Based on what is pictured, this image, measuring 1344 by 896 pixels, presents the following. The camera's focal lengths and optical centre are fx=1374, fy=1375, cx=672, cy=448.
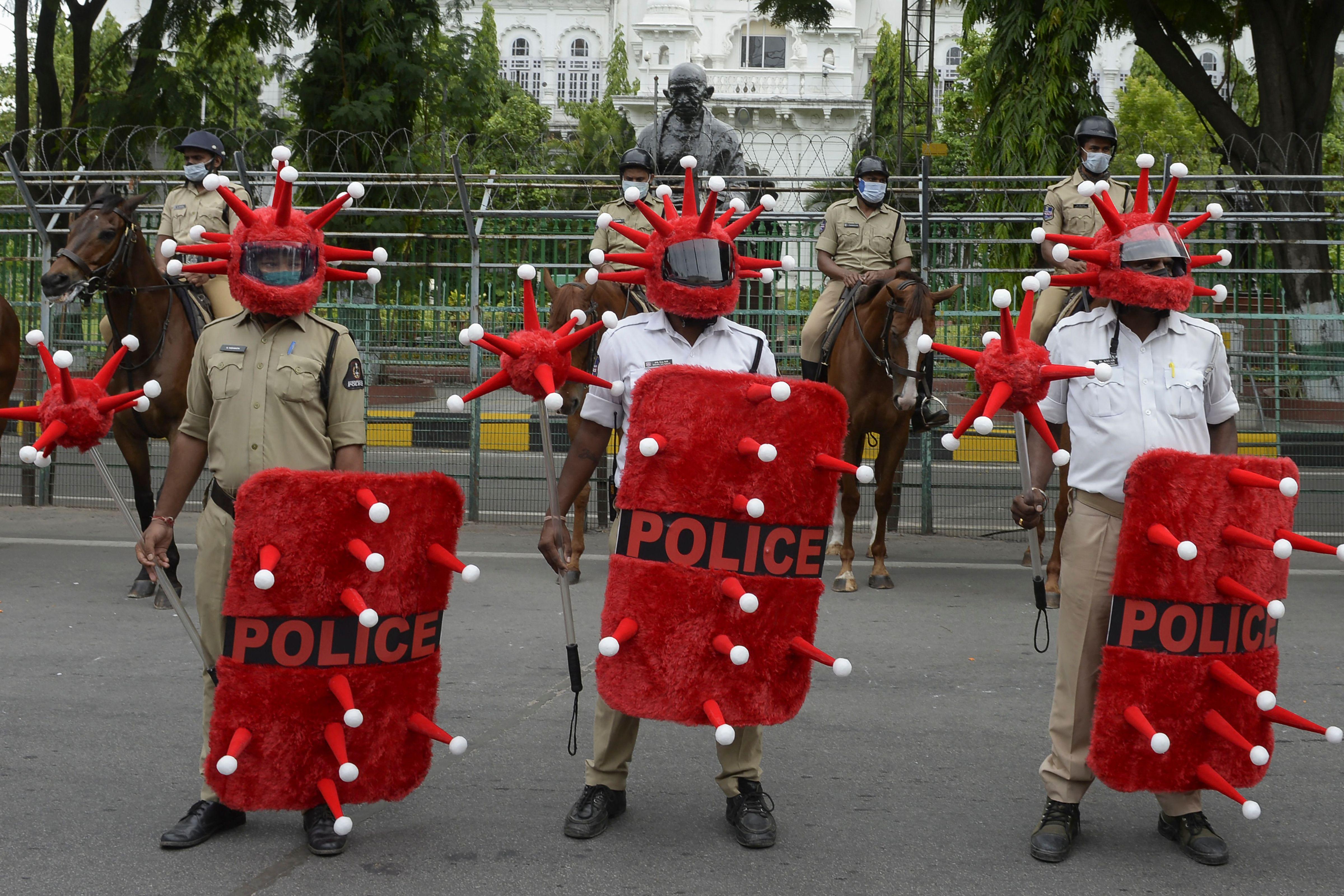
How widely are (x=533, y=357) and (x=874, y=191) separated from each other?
594cm

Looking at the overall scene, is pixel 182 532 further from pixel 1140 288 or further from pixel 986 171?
pixel 986 171

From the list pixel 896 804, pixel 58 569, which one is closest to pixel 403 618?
pixel 896 804

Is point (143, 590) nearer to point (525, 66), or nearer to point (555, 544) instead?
point (555, 544)

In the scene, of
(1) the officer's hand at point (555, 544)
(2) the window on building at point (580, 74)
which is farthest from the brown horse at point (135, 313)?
(2) the window on building at point (580, 74)

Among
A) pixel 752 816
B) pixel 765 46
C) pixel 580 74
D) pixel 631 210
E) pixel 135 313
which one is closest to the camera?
pixel 752 816

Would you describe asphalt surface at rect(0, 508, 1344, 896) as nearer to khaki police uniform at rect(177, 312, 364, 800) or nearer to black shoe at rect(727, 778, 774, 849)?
black shoe at rect(727, 778, 774, 849)

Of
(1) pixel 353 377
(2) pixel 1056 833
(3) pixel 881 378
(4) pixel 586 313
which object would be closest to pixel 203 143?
(4) pixel 586 313

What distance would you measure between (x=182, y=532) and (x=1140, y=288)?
28.6 feet

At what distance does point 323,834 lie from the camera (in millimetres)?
4559

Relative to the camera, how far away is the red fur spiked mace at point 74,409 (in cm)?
431

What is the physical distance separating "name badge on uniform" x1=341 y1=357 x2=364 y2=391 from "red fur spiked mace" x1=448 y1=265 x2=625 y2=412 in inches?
23.3

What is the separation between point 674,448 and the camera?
4457mm

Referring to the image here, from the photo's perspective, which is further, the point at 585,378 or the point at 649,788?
the point at 649,788

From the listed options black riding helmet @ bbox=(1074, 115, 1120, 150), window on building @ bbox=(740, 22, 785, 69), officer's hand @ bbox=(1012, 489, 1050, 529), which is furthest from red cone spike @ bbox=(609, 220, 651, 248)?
window on building @ bbox=(740, 22, 785, 69)
